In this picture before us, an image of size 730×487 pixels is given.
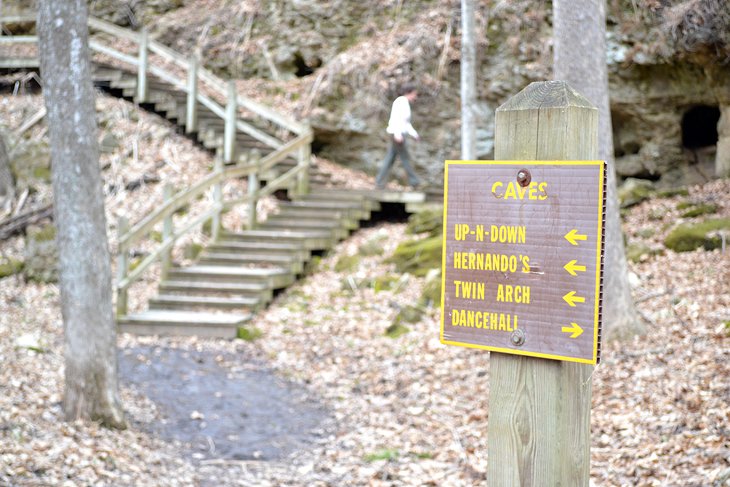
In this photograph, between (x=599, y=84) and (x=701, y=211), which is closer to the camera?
(x=599, y=84)

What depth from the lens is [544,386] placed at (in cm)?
259

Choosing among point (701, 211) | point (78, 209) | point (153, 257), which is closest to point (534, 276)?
point (78, 209)

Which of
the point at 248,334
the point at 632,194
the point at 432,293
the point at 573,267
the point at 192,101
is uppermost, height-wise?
the point at 192,101

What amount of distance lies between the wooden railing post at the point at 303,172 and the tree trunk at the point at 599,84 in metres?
7.15

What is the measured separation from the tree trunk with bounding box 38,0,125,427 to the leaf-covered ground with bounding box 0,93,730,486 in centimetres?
37

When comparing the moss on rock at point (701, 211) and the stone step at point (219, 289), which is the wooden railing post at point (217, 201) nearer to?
the stone step at point (219, 289)

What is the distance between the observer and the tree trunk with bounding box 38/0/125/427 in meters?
5.86

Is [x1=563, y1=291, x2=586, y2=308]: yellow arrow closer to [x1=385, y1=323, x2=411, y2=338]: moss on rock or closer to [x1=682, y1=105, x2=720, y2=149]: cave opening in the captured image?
[x1=385, y1=323, x2=411, y2=338]: moss on rock

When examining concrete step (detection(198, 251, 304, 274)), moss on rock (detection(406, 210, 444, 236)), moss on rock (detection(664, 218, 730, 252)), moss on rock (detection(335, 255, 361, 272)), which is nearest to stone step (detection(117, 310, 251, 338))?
concrete step (detection(198, 251, 304, 274))

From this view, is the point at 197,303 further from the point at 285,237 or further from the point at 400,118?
the point at 400,118

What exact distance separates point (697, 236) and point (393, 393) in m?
4.76

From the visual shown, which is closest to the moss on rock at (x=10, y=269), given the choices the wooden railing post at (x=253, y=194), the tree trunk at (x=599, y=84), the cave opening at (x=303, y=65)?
the wooden railing post at (x=253, y=194)

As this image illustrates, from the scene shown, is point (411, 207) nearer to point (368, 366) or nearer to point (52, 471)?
point (368, 366)

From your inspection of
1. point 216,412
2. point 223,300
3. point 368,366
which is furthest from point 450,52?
point 216,412
